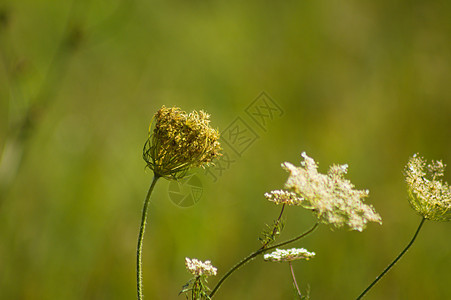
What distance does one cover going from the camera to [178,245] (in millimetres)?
5453

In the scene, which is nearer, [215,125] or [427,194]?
[427,194]

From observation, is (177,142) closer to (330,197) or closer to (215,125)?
(330,197)

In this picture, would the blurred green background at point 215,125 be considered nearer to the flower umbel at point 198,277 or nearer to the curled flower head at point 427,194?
the flower umbel at point 198,277

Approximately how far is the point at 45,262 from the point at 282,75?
15.0ft

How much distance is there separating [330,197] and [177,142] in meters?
0.76

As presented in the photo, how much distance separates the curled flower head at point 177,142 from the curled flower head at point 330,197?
0.53 meters

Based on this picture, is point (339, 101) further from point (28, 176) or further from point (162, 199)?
point (28, 176)

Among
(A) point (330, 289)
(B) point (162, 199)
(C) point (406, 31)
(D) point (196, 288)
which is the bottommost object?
(D) point (196, 288)

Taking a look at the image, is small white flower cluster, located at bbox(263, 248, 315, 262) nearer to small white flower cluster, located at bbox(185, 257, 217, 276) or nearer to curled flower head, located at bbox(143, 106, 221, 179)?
small white flower cluster, located at bbox(185, 257, 217, 276)

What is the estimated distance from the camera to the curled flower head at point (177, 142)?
7.37 feet

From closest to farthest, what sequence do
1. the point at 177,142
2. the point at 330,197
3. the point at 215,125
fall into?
the point at 330,197
the point at 177,142
the point at 215,125

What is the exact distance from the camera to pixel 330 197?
1.88 m

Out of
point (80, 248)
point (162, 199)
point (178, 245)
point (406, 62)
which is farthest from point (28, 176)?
point (406, 62)

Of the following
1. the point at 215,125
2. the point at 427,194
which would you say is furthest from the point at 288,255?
the point at 215,125
